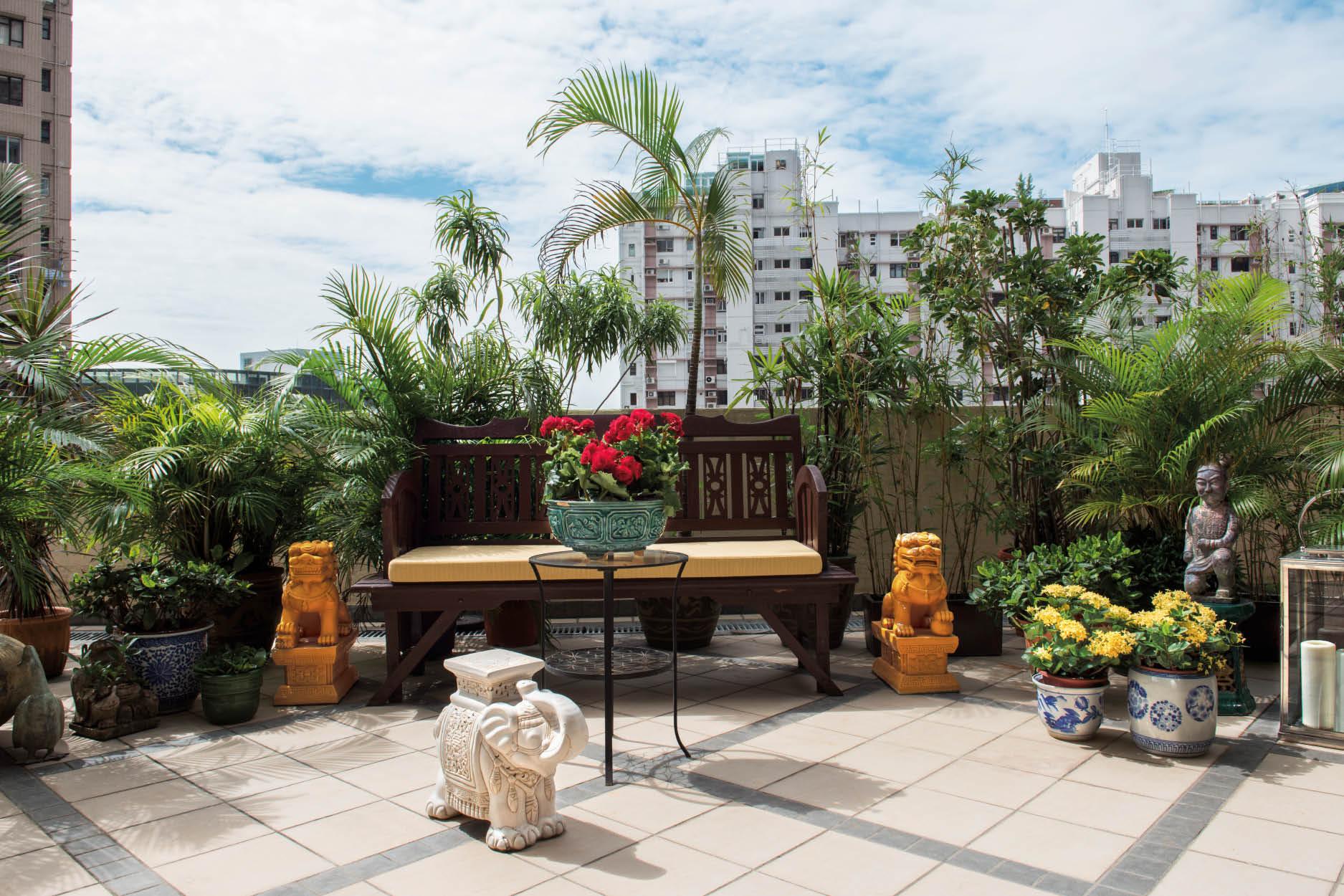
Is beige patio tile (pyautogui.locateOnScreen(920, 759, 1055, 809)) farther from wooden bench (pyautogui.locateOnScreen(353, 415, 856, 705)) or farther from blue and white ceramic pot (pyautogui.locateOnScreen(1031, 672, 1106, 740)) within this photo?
wooden bench (pyautogui.locateOnScreen(353, 415, 856, 705))

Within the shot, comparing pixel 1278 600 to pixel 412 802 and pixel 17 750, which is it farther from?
pixel 17 750

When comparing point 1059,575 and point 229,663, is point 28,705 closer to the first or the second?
point 229,663

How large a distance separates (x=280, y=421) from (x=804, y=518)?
270 centimetres

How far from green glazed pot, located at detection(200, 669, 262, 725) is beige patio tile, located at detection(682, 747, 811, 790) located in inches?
73.3

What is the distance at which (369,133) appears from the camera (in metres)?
5.17

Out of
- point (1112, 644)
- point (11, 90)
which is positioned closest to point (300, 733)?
point (1112, 644)

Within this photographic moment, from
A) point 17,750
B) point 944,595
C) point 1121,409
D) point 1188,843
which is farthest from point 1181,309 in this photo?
point 17,750

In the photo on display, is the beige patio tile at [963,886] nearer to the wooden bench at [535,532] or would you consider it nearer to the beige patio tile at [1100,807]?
the beige patio tile at [1100,807]

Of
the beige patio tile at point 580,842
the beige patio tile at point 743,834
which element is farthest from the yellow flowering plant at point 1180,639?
the beige patio tile at point 580,842

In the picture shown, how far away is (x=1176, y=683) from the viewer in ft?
10.6

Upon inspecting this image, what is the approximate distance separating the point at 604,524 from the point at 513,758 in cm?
84

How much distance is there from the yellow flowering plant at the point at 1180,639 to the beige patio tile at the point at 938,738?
0.66 meters

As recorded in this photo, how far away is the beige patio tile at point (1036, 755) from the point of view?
3.18 m

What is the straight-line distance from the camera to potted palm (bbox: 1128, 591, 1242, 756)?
321cm
